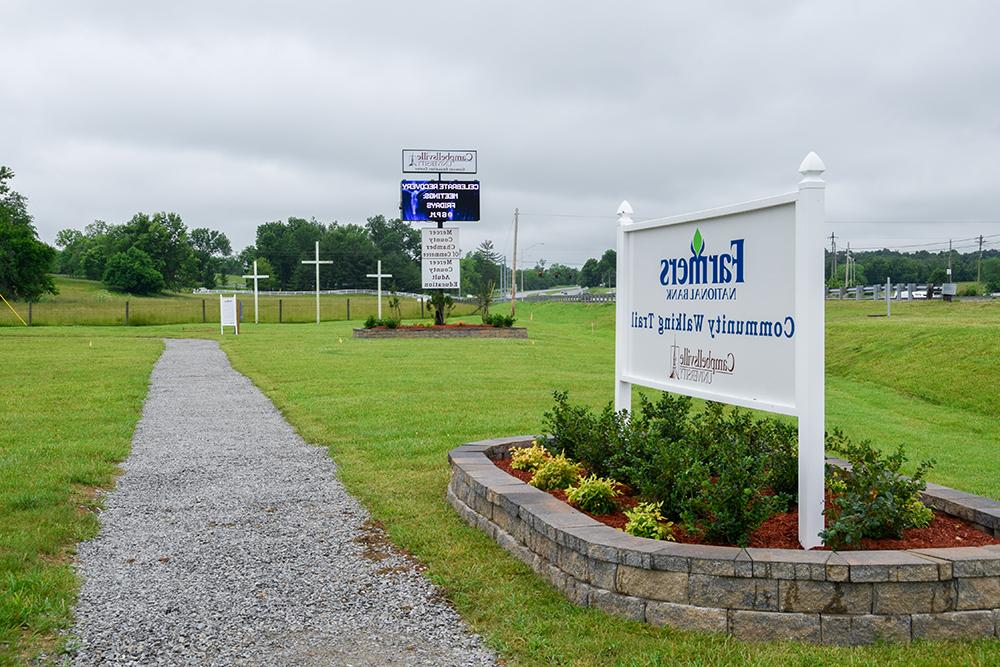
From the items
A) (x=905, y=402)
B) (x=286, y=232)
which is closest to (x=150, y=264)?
(x=286, y=232)

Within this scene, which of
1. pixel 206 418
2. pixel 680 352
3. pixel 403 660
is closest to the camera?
pixel 403 660

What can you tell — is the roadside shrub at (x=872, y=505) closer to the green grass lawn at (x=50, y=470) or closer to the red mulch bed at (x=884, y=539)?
the red mulch bed at (x=884, y=539)

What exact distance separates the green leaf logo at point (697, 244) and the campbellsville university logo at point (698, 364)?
635 mm

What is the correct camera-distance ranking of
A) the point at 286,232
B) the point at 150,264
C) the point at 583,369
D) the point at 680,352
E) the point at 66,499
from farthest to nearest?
the point at 286,232
the point at 150,264
the point at 583,369
the point at 66,499
the point at 680,352

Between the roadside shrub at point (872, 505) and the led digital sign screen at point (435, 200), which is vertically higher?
the led digital sign screen at point (435, 200)

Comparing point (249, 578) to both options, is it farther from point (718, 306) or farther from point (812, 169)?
point (812, 169)

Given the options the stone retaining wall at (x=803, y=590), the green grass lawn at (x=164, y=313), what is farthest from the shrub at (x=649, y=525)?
the green grass lawn at (x=164, y=313)

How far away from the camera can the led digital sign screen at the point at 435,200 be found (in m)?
32.4

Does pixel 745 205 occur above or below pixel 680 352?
above

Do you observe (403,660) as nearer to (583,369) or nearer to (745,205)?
(745,205)

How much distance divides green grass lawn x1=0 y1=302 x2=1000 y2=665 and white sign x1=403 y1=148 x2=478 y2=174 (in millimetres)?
6807

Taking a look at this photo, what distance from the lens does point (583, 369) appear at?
20125 millimetres

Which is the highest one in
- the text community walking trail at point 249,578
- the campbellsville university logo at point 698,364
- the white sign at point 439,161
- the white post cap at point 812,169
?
the white sign at point 439,161

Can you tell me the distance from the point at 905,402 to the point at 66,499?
1548 cm
